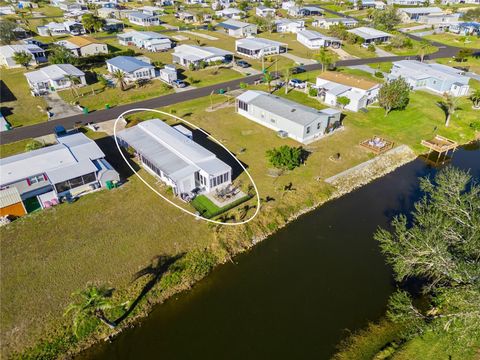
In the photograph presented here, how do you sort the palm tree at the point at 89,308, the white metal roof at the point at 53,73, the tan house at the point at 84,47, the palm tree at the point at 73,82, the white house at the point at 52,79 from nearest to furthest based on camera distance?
the palm tree at the point at 89,308
the palm tree at the point at 73,82
the white house at the point at 52,79
the white metal roof at the point at 53,73
the tan house at the point at 84,47

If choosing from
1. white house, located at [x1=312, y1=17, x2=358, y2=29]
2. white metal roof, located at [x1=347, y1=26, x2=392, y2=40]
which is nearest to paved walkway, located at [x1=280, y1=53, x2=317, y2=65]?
white metal roof, located at [x1=347, y1=26, x2=392, y2=40]

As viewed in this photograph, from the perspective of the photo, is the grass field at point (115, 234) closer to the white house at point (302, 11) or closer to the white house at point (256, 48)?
the white house at point (256, 48)

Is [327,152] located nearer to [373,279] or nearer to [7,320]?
[373,279]

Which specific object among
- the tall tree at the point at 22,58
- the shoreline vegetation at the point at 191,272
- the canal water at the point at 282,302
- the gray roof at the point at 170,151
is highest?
the tall tree at the point at 22,58

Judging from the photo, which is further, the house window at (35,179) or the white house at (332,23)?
the white house at (332,23)

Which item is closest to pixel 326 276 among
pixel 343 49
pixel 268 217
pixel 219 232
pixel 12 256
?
Result: pixel 268 217

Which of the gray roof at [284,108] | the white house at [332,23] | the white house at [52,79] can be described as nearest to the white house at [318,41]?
the white house at [332,23]

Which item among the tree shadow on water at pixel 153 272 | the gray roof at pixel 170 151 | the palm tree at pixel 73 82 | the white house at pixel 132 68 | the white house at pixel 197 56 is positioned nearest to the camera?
the tree shadow on water at pixel 153 272

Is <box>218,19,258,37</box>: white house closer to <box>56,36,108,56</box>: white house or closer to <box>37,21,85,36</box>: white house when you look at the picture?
<box>56,36,108,56</box>: white house
